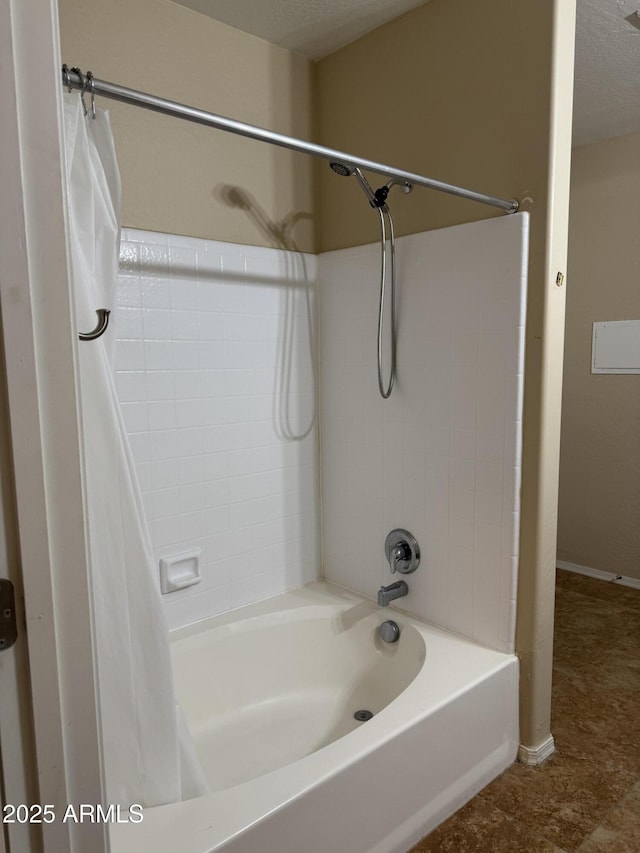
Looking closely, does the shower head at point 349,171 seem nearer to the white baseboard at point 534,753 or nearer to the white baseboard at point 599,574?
the white baseboard at point 534,753

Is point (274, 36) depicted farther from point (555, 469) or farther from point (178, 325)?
point (555, 469)

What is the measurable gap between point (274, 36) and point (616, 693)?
2685mm

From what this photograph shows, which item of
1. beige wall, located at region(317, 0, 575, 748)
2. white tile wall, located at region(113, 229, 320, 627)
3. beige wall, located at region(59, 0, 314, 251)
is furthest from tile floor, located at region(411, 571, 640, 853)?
beige wall, located at region(59, 0, 314, 251)

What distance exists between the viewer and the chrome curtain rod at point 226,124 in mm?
1134

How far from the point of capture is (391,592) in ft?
6.93

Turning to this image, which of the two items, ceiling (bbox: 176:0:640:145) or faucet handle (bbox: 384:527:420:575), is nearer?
ceiling (bbox: 176:0:640:145)

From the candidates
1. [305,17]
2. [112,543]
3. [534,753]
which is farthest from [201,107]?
[534,753]

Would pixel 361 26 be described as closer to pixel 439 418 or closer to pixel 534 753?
pixel 439 418

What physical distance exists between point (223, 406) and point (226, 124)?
1035 millimetres

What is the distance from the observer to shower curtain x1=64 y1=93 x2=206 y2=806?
1170 mm

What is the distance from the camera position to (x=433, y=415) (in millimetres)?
2006

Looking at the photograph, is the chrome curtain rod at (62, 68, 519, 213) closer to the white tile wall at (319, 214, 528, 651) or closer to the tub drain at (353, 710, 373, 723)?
the white tile wall at (319, 214, 528, 651)

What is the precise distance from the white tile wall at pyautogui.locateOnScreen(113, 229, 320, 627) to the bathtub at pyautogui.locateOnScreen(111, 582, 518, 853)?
21 cm

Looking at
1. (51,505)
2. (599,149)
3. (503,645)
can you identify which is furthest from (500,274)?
(599,149)
